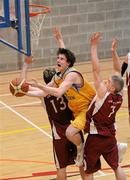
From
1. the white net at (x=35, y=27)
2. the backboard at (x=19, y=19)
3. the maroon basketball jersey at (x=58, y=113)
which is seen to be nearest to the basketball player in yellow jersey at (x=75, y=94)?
the maroon basketball jersey at (x=58, y=113)

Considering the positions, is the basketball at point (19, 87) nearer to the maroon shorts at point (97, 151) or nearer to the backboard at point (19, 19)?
the backboard at point (19, 19)

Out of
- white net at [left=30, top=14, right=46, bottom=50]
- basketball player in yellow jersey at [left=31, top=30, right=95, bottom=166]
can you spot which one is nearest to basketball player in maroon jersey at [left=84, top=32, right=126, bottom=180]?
basketball player in yellow jersey at [left=31, top=30, right=95, bottom=166]

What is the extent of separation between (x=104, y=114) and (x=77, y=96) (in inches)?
15.4

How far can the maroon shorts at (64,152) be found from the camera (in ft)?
22.8

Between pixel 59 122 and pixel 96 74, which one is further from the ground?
pixel 96 74

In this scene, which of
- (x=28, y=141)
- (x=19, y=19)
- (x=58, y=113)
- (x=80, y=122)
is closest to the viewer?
(x=80, y=122)

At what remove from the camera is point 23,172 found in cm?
823

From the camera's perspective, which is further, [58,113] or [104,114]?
[58,113]

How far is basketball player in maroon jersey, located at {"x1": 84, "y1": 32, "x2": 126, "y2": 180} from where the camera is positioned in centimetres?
649

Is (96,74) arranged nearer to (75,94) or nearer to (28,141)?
(75,94)

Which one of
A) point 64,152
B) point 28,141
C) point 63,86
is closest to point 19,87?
point 63,86

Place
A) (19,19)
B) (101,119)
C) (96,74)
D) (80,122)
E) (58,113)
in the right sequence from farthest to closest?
(19,19), (58,113), (80,122), (101,119), (96,74)

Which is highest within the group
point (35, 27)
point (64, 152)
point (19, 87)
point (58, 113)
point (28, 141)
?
point (35, 27)

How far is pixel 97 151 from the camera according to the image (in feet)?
21.8
